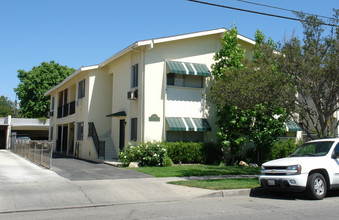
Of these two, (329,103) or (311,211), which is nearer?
(311,211)

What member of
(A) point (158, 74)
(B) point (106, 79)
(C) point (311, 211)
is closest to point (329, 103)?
(C) point (311, 211)

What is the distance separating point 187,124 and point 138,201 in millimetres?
9415

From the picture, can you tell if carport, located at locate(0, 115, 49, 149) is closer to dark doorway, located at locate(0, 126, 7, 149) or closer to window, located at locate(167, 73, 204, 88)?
dark doorway, located at locate(0, 126, 7, 149)

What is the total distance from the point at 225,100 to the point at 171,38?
563 cm

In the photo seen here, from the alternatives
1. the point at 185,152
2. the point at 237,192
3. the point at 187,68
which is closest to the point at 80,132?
the point at 185,152

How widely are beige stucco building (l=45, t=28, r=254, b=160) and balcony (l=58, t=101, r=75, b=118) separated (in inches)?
176

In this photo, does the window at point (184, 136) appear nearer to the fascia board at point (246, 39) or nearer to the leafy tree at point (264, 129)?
the leafy tree at point (264, 129)

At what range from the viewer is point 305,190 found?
9203 mm

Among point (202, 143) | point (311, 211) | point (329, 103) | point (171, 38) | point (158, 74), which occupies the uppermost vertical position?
point (171, 38)

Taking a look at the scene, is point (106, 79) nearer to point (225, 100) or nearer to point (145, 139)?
point (145, 139)

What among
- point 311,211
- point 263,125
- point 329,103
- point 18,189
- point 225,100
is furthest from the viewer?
point 263,125

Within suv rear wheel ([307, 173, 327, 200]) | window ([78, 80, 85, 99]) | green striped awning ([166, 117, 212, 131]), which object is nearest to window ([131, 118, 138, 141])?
green striped awning ([166, 117, 212, 131])

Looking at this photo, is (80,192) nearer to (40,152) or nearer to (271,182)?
(271,182)

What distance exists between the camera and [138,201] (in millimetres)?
9016
